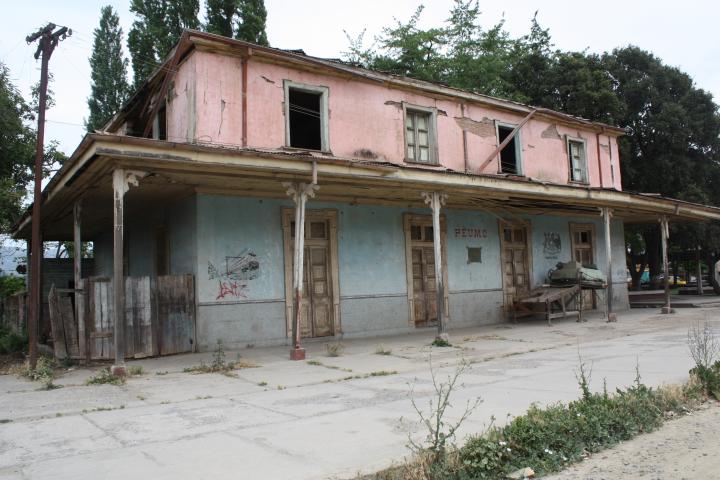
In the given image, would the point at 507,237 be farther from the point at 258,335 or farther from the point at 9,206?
the point at 9,206

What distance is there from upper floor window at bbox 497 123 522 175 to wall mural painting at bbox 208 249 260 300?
7825mm

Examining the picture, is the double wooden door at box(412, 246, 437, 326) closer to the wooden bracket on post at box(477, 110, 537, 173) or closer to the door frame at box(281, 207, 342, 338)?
the door frame at box(281, 207, 342, 338)

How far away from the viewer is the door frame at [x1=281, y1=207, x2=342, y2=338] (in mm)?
11625

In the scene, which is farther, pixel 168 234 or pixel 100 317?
pixel 168 234

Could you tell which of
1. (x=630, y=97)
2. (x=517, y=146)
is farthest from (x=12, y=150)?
(x=630, y=97)

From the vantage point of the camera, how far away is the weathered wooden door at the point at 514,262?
15.7 meters

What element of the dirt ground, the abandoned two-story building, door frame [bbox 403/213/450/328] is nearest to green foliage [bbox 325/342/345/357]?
the abandoned two-story building

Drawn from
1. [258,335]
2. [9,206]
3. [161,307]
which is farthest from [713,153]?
[9,206]

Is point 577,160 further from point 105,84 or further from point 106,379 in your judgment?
point 105,84

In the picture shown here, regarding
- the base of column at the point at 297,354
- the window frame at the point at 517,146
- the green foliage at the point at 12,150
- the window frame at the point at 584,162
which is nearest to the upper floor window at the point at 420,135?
the window frame at the point at 517,146

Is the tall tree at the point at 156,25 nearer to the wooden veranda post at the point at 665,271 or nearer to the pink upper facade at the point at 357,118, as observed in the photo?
the pink upper facade at the point at 357,118

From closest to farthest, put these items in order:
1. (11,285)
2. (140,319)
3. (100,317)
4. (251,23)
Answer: (100,317)
(140,319)
(11,285)
(251,23)

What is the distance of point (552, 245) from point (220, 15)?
→ 58.0 feet

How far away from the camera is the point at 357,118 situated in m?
12.7
